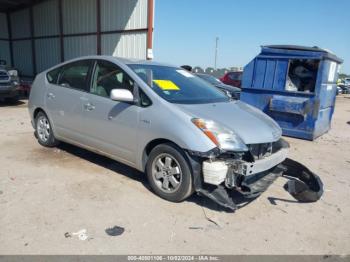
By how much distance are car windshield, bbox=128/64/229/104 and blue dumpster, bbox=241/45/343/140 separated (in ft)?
11.6

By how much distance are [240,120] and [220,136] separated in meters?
0.51

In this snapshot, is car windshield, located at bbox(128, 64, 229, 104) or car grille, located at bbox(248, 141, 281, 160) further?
car windshield, located at bbox(128, 64, 229, 104)

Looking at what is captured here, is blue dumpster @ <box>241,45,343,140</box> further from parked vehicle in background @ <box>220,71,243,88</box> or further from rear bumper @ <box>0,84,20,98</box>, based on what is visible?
rear bumper @ <box>0,84,20,98</box>

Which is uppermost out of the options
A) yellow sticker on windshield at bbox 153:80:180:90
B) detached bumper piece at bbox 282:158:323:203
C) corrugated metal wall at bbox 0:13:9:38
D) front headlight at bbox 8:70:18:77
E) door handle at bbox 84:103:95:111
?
corrugated metal wall at bbox 0:13:9:38

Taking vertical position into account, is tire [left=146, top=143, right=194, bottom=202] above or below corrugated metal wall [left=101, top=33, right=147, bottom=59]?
below

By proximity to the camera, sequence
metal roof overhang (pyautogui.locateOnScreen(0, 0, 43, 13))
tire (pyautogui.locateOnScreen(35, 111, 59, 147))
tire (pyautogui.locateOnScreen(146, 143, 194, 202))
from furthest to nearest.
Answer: metal roof overhang (pyautogui.locateOnScreen(0, 0, 43, 13)) → tire (pyautogui.locateOnScreen(35, 111, 59, 147)) → tire (pyautogui.locateOnScreen(146, 143, 194, 202))

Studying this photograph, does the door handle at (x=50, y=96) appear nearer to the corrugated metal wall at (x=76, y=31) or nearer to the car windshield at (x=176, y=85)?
the car windshield at (x=176, y=85)

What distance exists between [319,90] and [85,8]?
38.3 feet

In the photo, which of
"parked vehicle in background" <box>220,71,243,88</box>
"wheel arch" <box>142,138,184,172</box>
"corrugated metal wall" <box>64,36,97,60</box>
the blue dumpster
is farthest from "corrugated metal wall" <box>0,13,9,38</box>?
"wheel arch" <box>142,138,184,172</box>

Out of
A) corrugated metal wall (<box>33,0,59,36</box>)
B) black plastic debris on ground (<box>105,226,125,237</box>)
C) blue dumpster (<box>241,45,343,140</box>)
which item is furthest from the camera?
corrugated metal wall (<box>33,0,59,36</box>)

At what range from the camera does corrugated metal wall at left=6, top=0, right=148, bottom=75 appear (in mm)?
11852

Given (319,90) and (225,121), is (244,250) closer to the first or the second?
(225,121)

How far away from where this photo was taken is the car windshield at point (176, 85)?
12.1 ft

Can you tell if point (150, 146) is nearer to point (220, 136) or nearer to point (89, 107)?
point (220, 136)
